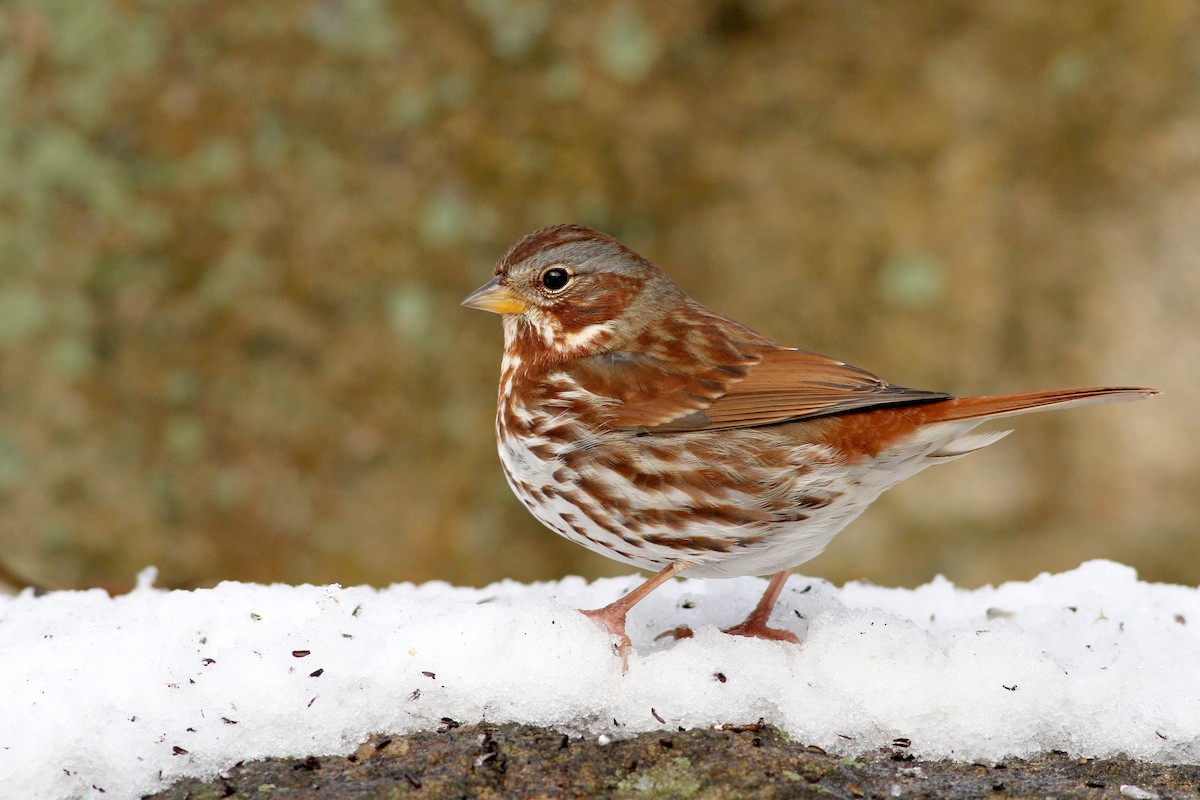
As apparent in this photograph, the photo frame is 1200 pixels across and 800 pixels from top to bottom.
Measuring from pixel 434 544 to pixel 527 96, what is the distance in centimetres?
276

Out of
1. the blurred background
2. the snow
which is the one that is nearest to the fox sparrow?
the snow

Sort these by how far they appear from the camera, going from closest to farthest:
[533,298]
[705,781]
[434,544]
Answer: [705,781] → [533,298] → [434,544]

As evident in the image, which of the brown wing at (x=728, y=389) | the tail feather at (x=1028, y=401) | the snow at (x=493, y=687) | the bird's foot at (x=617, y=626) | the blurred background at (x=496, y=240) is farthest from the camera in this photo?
the blurred background at (x=496, y=240)

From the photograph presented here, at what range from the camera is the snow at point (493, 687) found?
303cm

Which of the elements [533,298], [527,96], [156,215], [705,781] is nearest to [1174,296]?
[527,96]

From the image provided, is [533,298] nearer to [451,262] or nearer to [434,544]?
[451,262]

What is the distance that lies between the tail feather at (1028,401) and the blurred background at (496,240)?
11.5ft

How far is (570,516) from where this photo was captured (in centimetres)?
397

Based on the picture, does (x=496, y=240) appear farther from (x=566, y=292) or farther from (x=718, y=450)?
(x=718, y=450)

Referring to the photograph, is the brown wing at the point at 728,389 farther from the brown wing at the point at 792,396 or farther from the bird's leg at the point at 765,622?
the bird's leg at the point at 765,622

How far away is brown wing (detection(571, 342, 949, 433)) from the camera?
13.0 feet

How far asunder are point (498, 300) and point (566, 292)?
0.27m

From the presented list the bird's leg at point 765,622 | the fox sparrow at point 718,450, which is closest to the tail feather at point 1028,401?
the fox sparrow at point 718,450

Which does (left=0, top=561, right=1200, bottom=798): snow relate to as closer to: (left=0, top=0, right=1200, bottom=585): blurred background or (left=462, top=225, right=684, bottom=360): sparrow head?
(left=462, top=225, right=684, bottom=360): sparrow head
